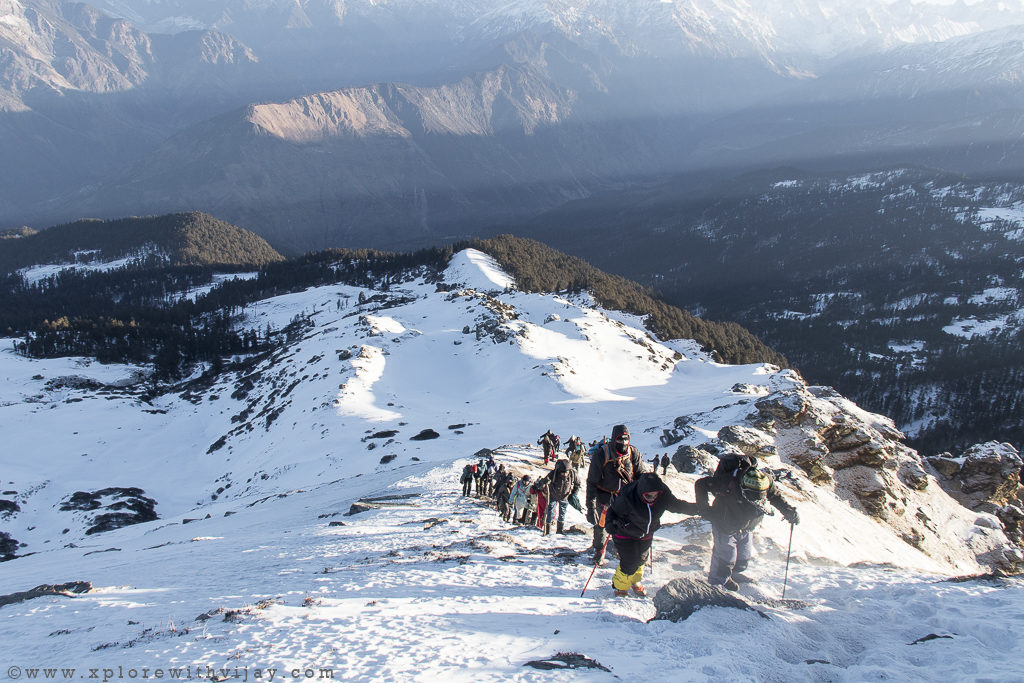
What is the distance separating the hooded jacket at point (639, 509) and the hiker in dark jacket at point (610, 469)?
6.42 ft

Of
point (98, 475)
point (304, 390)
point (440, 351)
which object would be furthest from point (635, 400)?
point (98, 475)

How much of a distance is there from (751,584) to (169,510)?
4907 cm

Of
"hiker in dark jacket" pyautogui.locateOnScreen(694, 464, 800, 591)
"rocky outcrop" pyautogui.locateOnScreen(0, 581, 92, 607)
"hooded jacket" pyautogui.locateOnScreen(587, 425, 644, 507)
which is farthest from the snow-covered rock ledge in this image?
"rocky outcrop" pyautogui.locateOnScreen(0, 581, 92, 607)

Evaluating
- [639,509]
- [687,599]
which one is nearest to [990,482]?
[687,599]

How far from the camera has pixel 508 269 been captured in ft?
411

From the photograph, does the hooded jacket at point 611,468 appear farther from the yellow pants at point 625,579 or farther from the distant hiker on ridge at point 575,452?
the distant hiker on ridge at point 575,452

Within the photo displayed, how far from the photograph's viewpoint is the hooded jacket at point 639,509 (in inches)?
338

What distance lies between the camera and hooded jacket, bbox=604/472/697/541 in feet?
28.1

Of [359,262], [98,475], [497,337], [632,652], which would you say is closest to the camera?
[632,652]

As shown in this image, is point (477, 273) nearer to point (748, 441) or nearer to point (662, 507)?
point (748, 441)

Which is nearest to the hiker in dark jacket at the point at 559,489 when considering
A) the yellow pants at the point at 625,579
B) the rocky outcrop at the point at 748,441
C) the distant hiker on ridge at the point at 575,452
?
the distant hiker on ridge at the point at 575,452

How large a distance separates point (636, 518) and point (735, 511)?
76.2 inches

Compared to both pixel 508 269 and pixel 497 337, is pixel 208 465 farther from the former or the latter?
pixel 508 269

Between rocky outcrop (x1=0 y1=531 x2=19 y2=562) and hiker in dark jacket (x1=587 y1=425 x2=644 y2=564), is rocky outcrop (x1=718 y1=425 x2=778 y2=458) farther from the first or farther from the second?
rocky outcrop (x1=0 y1=531 x2=19 y2=562)
